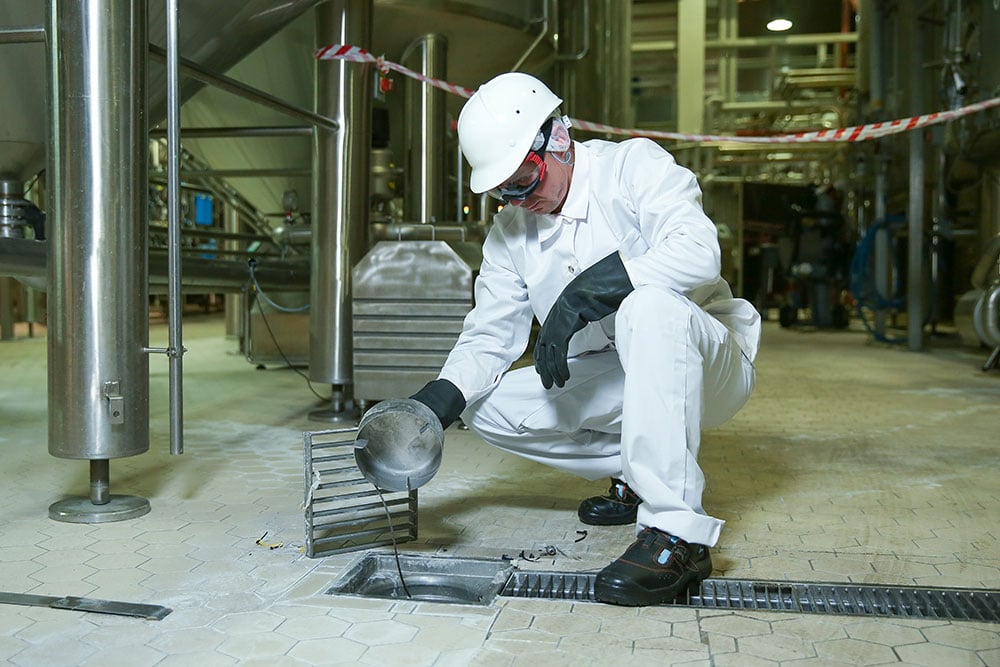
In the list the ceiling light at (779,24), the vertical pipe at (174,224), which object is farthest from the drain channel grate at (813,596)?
the ceiling light at (779,24)

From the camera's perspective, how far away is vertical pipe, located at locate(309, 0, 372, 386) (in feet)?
10.2

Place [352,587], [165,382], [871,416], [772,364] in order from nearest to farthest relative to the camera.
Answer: [352,587]
[871,416]
[165,382]
[772,364]

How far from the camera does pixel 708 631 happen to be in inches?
51.6

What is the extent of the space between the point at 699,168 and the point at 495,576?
1001cm

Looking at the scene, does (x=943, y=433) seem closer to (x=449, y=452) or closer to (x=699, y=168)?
(x=449, y=452)

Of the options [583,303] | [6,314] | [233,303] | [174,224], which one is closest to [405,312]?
[174,224]

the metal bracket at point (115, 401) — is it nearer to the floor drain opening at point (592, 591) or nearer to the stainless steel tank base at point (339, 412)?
the floor drain opening at point (592, 591)

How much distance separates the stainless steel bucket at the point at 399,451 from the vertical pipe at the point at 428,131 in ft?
7.62

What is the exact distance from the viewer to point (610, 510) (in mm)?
1873

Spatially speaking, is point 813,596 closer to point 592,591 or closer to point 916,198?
point 592,591

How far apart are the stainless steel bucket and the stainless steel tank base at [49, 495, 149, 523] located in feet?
2.12

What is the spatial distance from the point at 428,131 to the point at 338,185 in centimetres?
93

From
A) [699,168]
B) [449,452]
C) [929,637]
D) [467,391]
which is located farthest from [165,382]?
[699,168]

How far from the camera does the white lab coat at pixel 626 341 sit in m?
1.45
